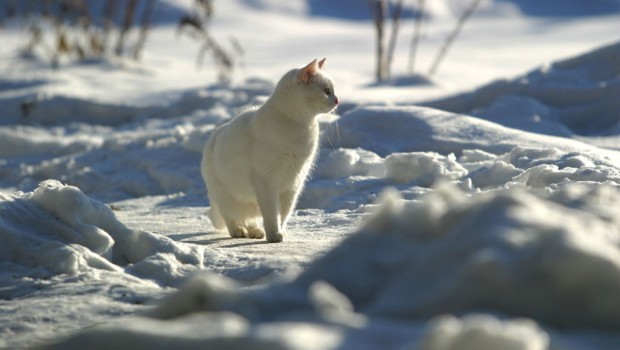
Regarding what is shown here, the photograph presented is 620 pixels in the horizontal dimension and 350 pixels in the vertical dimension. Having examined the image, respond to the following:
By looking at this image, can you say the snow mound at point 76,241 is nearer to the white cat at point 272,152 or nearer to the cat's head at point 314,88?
the white cat at point 272,152

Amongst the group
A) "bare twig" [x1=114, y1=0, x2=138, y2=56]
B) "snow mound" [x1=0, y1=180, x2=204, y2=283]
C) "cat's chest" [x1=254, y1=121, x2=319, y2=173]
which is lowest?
"bare twig" [x1=114, y1=0, x2=138, y2=56]

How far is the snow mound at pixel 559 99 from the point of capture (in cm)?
792

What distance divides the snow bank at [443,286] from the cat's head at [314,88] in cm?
233

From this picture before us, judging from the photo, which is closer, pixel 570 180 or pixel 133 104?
pixel 570 180

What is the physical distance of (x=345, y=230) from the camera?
16.2 ft

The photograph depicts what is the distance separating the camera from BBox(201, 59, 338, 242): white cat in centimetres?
482

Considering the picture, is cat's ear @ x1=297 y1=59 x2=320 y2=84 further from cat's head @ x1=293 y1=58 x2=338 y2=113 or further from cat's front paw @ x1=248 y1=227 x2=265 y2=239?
cat's front paw @ x1=248 y1=227 x2=265 y2=239

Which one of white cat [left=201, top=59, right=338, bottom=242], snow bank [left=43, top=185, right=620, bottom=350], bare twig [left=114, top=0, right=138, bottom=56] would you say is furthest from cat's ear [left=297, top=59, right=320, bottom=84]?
bare twig [left=114, top=0, right=138, bottom=56]

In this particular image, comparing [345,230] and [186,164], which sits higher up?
[345,230]

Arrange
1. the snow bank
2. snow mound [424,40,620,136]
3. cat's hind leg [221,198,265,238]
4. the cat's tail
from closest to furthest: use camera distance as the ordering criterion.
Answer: the snow bank < cat's hind leg [221,198,265,238] < the cat's tail < snow mound [424,40,620,136]

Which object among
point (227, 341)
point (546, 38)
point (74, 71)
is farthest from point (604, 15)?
point (227, 341)

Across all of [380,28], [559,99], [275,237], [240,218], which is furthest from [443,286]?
[380,28]

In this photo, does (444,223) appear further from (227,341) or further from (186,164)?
(186,164)

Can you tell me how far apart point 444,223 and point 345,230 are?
234 centimetres
